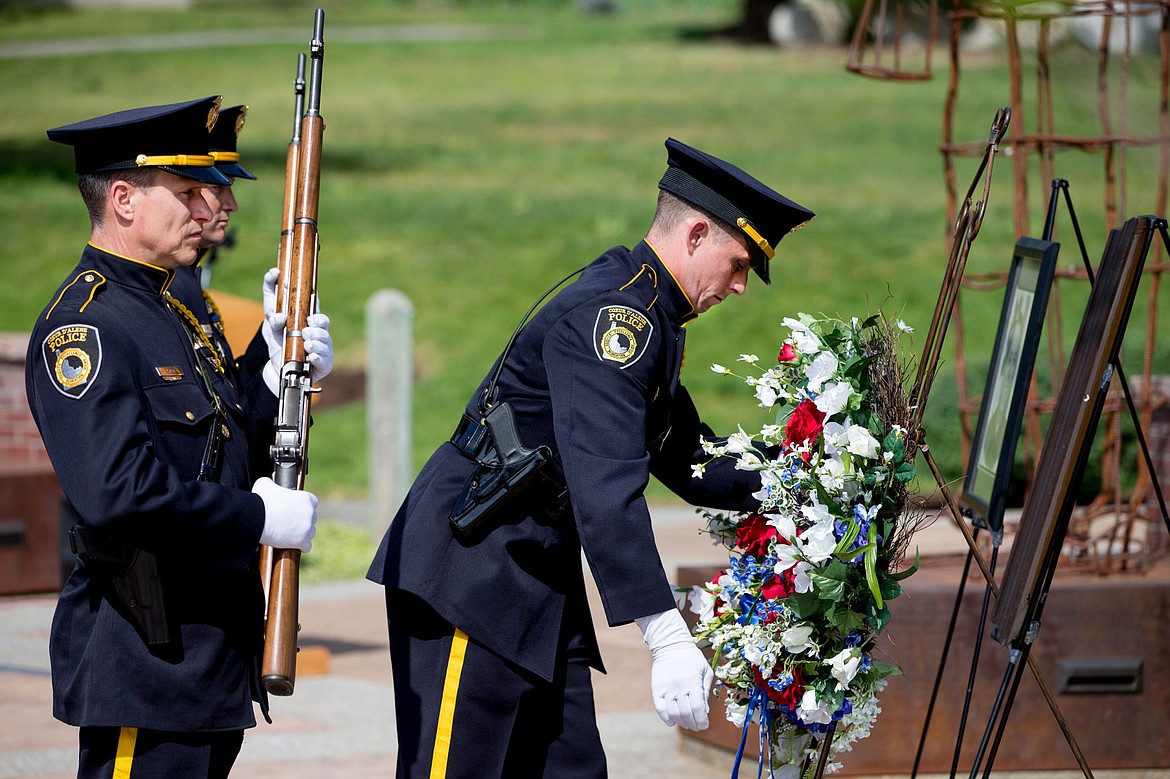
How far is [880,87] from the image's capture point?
26.3 m

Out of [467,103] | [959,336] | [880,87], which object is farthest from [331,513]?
Result: [880,87]

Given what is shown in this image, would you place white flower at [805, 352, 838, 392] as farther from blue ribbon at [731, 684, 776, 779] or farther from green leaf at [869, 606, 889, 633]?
blue ribbon at [731, 684, 776, 779]

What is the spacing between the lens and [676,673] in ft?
10.3

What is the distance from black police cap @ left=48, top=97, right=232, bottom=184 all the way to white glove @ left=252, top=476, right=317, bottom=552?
70 cm

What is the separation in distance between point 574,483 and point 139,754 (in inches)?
41.1

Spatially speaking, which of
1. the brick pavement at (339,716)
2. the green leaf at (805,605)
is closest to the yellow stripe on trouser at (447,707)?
the green leaf at (805,605)

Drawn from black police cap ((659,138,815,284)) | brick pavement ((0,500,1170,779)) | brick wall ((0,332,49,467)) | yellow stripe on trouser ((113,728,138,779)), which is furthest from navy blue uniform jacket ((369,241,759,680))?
brick wall ((0,332,49,467))

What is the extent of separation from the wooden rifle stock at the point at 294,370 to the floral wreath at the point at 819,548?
2.94 feet

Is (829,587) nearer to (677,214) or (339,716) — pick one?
(677,214)

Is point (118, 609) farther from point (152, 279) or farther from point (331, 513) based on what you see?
point (331, 513)

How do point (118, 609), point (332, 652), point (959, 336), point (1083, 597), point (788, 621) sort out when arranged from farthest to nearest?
point (332, 652)
point (959, 336)
point (1083, 597)
point (788, 621)
point (118, 609)

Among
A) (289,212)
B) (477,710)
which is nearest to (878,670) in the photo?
(477,710)

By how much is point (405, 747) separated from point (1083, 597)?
2.60 m

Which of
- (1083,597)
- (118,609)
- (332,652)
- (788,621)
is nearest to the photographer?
(118,609)
